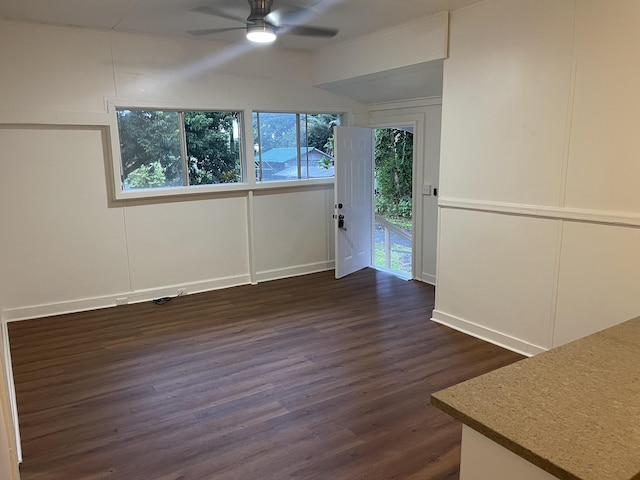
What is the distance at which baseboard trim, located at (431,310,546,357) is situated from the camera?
11.8 feet

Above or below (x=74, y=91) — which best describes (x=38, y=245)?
below

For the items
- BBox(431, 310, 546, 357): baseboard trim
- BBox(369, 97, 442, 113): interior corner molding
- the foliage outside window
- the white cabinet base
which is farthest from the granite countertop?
the foliage outside window

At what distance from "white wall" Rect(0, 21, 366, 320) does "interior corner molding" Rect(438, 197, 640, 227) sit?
2561 mm

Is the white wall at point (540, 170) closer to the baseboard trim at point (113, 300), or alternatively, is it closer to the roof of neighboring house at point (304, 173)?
the roof of neighboring house at point (304, 173)

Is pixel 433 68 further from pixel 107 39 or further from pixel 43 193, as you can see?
pixel 43 193

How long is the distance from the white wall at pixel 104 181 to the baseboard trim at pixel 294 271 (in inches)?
2.4

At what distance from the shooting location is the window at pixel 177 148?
15.9 feet

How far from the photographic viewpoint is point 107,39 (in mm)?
4500

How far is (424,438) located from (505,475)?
1.53 m

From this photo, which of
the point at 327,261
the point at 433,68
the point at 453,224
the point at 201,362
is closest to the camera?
the point at 201,362

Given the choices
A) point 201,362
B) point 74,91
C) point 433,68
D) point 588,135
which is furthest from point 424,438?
point 74,91

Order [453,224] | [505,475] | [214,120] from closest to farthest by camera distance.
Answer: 1. [505,475]
2. [453,224]
3. [214,120]

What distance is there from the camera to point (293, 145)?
591cm

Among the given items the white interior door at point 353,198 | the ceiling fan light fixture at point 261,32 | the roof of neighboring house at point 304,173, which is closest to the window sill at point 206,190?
the roof of neighboring house at point 304,173
